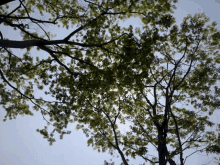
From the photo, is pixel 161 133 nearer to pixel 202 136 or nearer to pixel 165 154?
pixel 165 154

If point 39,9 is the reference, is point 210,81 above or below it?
below

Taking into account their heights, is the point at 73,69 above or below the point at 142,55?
above

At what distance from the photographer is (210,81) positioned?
8.12 meters

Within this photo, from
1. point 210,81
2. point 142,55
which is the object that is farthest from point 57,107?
point 210,81

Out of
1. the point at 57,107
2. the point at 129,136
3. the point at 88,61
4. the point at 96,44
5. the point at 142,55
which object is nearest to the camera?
the point at 142,55

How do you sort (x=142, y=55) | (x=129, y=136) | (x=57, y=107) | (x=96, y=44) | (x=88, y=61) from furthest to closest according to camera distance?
(x=129, y=136) < (x=57, y=107) < (x=88, y=61) < (x=96, y=44) < (x=142, y=55)

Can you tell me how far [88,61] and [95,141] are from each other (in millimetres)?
4674

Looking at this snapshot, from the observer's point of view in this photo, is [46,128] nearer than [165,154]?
No

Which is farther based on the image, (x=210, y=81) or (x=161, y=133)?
(x=210, y=81)

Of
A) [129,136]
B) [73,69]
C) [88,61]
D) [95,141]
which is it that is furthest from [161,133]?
[73,69]

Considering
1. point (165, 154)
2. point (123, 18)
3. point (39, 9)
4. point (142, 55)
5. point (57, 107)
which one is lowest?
point (165, 154)

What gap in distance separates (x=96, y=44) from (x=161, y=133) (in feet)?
17.4

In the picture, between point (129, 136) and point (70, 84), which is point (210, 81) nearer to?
point (129, 136)

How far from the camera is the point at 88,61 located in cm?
691
